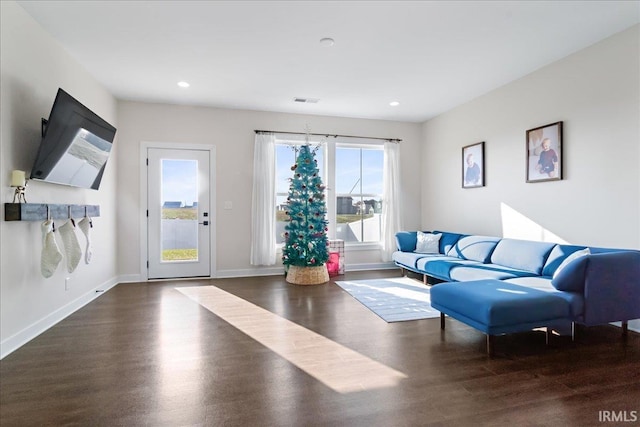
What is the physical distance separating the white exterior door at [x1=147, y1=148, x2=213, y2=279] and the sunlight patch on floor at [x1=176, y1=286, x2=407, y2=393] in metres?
1.65

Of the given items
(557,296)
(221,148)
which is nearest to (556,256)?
(557,296)

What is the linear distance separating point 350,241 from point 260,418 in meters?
4.73

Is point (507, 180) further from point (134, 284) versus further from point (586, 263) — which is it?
point (134, 284)

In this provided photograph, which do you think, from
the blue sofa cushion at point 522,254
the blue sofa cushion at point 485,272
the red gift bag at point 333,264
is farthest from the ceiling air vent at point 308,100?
the blue sofa cushion at point 522,254

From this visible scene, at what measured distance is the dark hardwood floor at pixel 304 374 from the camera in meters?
1.91

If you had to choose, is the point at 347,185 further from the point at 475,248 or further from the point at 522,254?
the point at 522,254

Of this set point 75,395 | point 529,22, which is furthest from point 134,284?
point 529,22

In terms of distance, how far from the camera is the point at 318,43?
11.6 feet

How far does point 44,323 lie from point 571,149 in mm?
5858

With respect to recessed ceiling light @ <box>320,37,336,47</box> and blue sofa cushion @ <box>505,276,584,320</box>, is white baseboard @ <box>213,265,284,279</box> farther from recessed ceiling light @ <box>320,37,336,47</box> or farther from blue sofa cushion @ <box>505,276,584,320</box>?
blue sofa cushion @ <box>505,276,584,320</box>

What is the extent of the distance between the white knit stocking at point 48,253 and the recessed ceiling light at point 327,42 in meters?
3.20

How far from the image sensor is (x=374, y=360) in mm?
2588

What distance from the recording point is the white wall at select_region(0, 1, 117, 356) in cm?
272

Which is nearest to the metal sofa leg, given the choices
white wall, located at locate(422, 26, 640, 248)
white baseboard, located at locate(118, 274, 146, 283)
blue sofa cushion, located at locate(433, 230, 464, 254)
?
white wall, located at locate(422, 26, 640, 248)
